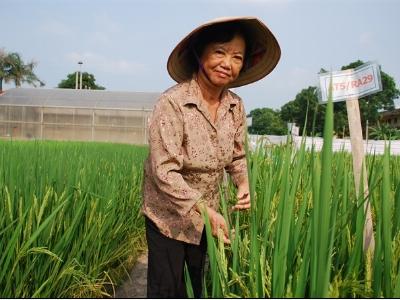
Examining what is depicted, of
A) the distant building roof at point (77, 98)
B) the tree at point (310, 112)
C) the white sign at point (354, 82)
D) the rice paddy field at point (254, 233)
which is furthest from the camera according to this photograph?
the distant building roof at point (77, 98)

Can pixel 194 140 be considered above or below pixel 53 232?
above

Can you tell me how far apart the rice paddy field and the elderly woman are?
0.09 metres

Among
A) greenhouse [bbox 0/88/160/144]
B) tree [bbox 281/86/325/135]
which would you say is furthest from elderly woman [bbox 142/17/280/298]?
greenhouse [bbox 0/88/160/144]

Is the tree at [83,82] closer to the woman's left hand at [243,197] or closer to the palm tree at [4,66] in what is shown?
the palm tree at [4,66]

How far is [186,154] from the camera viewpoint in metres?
1.13

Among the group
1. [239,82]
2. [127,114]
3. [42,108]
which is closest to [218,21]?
[239,82]

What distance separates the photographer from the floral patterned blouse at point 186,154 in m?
1.02

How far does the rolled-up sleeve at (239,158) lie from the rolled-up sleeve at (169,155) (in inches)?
10.8

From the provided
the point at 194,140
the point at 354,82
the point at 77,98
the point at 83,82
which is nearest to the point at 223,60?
the point at 194,140

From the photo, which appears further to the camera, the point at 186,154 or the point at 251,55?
the point at 251,55

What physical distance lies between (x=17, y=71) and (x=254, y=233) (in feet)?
72.2

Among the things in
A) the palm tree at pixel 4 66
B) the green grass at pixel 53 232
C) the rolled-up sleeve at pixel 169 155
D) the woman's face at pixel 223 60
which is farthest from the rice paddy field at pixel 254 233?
the palm tree at pixel 4 66

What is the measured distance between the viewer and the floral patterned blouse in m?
1.02

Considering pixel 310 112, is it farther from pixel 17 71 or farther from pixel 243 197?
pixel 17 71
